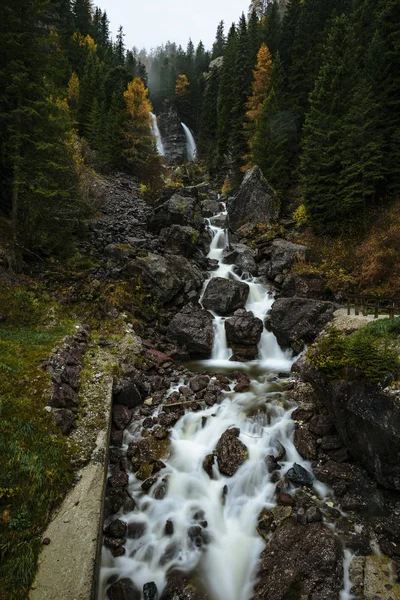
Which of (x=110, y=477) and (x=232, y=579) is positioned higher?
(x=110, y=477)

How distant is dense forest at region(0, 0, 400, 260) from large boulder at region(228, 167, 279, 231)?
5.12 feet

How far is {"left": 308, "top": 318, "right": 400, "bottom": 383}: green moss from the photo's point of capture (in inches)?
274

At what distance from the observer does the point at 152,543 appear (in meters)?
6.52

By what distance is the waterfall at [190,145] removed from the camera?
195ft

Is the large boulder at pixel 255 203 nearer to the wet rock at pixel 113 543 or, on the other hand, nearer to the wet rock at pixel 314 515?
the wet rock at pixel 314 515

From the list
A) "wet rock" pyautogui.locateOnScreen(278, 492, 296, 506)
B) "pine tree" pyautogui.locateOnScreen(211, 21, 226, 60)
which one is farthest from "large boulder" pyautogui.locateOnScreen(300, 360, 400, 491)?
"pine tree" pyautogui.locateOnScreen(211, 21, 226, 60)

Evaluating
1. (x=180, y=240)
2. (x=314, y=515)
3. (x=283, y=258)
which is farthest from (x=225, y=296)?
(x=314, y=515)

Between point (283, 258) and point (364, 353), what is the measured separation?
12.9 meters

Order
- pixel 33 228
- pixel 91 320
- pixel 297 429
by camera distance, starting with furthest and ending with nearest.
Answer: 1. pixel 33 228
2. pixel 91 320
3. pixel 297 429

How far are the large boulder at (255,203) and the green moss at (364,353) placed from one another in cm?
1936

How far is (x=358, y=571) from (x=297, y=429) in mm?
3439

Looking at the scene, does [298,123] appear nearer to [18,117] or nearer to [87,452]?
[18,117]

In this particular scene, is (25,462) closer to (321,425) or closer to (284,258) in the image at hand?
(321,425)

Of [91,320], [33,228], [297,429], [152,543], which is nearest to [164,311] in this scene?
[91,320]
